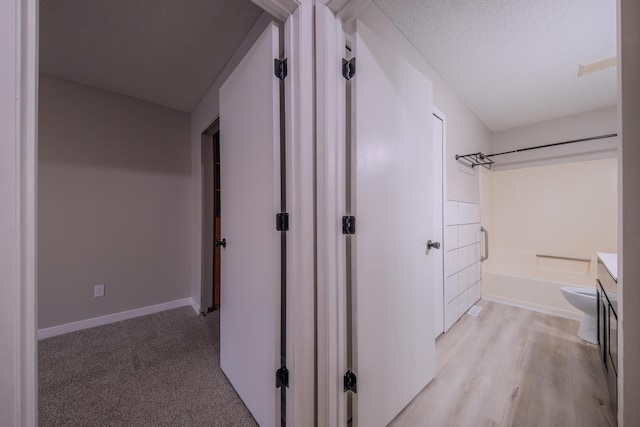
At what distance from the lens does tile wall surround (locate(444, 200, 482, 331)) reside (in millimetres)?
2150

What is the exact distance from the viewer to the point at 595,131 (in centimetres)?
277

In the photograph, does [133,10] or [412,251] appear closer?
[412,251]

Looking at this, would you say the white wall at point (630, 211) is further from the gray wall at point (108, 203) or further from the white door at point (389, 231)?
the gray wall at point (108, 203)

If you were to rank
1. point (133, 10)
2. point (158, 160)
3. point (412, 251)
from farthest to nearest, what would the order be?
1. point (158, 160)
2. point (133, 10)
3. point (412, 251)

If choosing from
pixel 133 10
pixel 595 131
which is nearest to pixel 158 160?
pixel 133 10

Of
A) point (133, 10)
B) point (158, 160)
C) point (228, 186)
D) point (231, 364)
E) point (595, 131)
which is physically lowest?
point (231, 364)

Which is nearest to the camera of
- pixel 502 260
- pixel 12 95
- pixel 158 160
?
pixel 12 95

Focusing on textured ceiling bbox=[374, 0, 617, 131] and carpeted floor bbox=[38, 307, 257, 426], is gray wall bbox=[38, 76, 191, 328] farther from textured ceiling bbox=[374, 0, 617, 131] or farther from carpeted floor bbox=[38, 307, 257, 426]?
textured ceiling bbox=[374, 0, 617, 131]

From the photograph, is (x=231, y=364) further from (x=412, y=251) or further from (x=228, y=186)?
(x=412, y=251)

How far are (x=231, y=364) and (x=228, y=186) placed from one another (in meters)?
1.11

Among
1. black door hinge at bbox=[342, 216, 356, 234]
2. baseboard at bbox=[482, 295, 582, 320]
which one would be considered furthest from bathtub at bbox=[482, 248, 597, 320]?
black door hinge at bbox=[342, 216, 356, 234]

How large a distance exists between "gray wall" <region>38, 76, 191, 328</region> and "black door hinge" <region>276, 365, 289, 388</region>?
2.21 metres

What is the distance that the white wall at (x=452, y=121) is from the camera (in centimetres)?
157

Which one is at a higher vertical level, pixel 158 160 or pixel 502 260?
pixel 158 160
